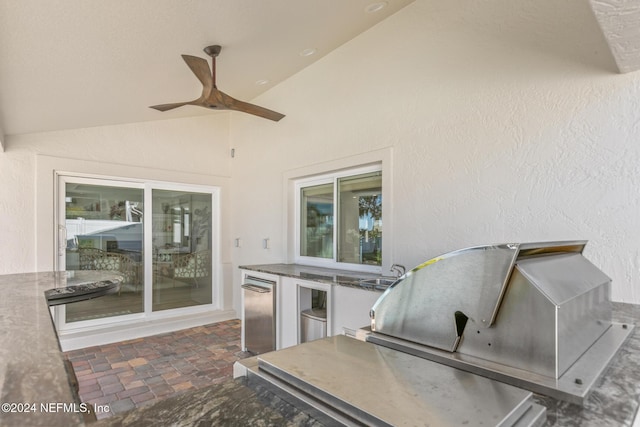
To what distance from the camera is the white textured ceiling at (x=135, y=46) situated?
1922 mm

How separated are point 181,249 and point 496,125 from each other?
435 cm

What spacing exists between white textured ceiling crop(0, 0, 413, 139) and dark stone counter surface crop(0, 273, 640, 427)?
1.78 m

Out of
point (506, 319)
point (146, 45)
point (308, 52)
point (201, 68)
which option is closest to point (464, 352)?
point (506, 319)

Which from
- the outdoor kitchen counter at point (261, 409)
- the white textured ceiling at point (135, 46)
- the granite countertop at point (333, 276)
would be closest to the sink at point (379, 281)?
the granite countertop at point (333, 276)

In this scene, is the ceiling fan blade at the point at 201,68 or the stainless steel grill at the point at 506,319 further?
the ceiling fan blade at the point at 201,68

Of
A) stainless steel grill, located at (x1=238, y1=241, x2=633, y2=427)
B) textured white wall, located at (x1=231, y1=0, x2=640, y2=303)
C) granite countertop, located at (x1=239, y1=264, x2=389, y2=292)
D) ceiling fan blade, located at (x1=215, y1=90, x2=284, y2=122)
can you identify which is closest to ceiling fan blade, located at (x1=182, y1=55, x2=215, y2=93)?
ceiling fan blade, located at (x1=215, y1=90, x2=284, y2=122)

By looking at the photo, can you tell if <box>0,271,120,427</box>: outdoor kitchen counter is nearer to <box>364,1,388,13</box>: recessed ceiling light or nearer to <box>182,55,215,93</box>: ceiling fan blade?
<box>182,55,215,93</box>: ceiling fan blade

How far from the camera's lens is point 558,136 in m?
2.04

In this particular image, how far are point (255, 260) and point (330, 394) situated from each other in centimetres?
418

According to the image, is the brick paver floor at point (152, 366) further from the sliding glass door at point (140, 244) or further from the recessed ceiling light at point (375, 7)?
the recessed ceiling light at point (375, 7)

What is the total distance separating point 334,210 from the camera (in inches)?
147

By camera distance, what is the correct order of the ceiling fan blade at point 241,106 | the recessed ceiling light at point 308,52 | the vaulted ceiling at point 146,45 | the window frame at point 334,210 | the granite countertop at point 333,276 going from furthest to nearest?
the recessed ceiling light at point 308,52 < the window frame at point 334,210 < the ceiling fan blade at point 241,106 < the granite countertop at point 333,276 < the vaulted ceiling at point 146,45

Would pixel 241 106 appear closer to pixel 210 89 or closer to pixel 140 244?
pixel 210 89

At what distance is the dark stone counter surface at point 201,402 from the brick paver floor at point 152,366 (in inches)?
87.5
